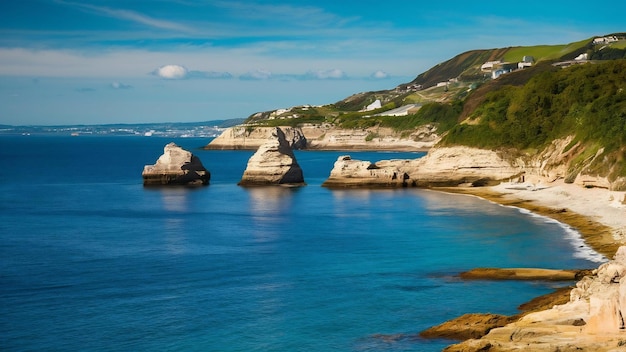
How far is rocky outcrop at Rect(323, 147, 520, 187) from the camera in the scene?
3342 inches

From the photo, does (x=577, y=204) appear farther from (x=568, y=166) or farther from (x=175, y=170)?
(x=175, y=170)

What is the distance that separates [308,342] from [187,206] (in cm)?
4736

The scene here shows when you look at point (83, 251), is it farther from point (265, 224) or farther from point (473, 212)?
point (473, 212)

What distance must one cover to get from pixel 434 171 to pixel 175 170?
1153 inches

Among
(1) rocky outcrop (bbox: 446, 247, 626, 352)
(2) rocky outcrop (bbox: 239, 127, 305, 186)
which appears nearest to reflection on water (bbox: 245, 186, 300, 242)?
(2) rocky outcrop (bbox: 239, 127, 305, 186)

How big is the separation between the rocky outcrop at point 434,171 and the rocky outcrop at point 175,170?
51.1ft

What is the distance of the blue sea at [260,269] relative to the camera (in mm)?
30344

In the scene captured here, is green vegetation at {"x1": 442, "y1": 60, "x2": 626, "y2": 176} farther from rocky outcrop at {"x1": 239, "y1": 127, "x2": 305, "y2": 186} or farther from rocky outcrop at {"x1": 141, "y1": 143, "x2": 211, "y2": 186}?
rocky outcrop at {"x1": 141, "y1": 143, "x2": 211, "y2": 186}

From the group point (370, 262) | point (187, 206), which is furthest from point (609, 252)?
point (187, 206)

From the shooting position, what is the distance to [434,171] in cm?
8888

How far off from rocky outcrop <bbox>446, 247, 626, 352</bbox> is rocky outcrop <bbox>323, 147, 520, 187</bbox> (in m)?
57.8

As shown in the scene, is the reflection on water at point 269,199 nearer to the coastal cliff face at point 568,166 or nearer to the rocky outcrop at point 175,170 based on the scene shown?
the rocky outcrop at point 175,170

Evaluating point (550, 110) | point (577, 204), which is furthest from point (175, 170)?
point (577, 204)

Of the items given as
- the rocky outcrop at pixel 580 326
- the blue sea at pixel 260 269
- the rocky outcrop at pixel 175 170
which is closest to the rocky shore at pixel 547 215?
the rocky outcrop at pixel 580 326
